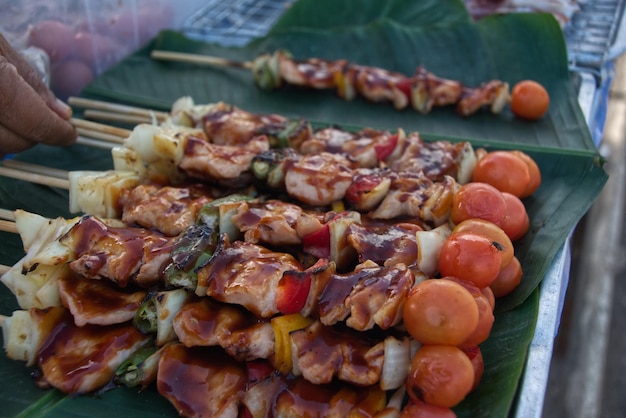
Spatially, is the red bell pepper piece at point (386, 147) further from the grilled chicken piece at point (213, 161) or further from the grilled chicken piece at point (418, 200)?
the grilled chicken piece at point (213, 161)

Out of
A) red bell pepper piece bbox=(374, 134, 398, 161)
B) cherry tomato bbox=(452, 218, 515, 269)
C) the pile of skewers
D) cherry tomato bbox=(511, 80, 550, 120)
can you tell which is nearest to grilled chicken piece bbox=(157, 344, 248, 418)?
the pile of skewers

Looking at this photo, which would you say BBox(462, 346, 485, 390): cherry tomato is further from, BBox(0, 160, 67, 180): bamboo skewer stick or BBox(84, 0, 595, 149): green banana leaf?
BBox(0, 160, 67, 180): bamboo skewer stick

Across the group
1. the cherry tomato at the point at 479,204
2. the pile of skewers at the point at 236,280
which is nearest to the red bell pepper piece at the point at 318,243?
the pile of skewers at the point at 236,280

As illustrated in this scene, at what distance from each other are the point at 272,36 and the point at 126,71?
1.38m

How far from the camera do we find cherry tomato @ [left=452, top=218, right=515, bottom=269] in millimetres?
2594

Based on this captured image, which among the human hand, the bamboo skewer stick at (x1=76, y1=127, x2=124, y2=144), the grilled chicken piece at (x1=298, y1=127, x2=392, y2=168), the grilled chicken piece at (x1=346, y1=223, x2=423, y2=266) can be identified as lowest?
the grilled chicken piece at (x1=298, y1=127, x2=392, y2=168)

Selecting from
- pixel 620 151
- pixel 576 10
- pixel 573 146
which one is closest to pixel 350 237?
pixel 573 146

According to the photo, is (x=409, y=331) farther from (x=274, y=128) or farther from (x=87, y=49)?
(x=87, y=49)

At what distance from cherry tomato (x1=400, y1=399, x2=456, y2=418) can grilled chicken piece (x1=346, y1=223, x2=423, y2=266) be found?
641mm

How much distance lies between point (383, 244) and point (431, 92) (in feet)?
7.68

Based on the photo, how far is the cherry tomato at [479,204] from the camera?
2.80 m

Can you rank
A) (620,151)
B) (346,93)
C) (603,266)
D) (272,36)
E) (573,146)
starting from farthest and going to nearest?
(620,151) → (603,266) → (272,36) → (346,93) → (573,146)

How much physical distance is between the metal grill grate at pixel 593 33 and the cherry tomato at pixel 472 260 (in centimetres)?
316

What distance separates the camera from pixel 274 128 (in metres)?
3.70
